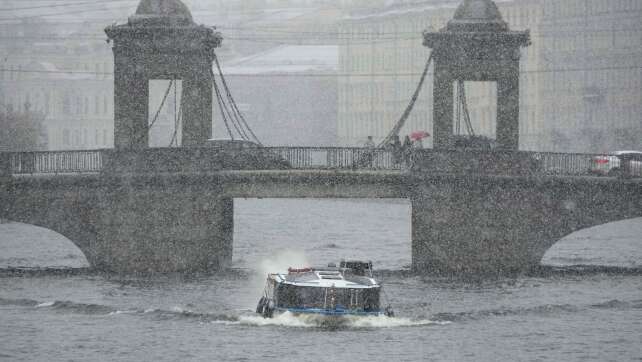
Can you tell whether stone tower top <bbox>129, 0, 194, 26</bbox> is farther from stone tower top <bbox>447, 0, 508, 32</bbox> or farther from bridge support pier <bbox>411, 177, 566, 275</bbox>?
bridge support pier <bbox>411, 177, 566, 275</bbox>

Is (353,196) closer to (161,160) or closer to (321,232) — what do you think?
(161,160)

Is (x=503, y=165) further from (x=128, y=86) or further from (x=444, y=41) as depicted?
(x=128, y=86)

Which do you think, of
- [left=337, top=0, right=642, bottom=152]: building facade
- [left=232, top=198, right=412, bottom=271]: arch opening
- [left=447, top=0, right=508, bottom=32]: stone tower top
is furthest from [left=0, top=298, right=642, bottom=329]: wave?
[left=337, top=0, right=642, bottom=152]: building facade

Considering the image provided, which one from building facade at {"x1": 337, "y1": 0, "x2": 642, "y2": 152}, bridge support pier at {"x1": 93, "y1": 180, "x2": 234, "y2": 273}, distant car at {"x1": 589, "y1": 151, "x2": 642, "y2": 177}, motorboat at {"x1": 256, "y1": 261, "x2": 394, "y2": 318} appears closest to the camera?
motorboat at {"x1": 256, "y1": 261, "x2": 394, "y2": 318}

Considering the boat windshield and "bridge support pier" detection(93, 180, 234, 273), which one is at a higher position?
"bridge support pier" detection(93, 180, 234, 273)

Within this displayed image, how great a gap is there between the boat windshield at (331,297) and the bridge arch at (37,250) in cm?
1761

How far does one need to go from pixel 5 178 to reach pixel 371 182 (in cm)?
1359

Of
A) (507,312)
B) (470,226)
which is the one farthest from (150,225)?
(507,312)

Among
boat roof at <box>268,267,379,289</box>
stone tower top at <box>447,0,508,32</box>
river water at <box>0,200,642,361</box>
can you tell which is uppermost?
stone tower top at <box>447,0,508,32</box>

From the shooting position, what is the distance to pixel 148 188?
236ft

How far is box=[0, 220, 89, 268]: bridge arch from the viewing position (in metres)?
80.4

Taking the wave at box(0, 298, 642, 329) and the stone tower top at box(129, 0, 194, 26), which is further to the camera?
the stone tower top at box(129, 0, 194, 26)

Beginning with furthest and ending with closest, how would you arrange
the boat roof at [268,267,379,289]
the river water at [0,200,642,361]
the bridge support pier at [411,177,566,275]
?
the bridge support pier at [411,177,566,275] → the boat roof at [268,267,379,289] → the river water at [0,200,642,361]

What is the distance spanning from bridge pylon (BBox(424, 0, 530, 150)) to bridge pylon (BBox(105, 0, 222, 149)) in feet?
28.8
